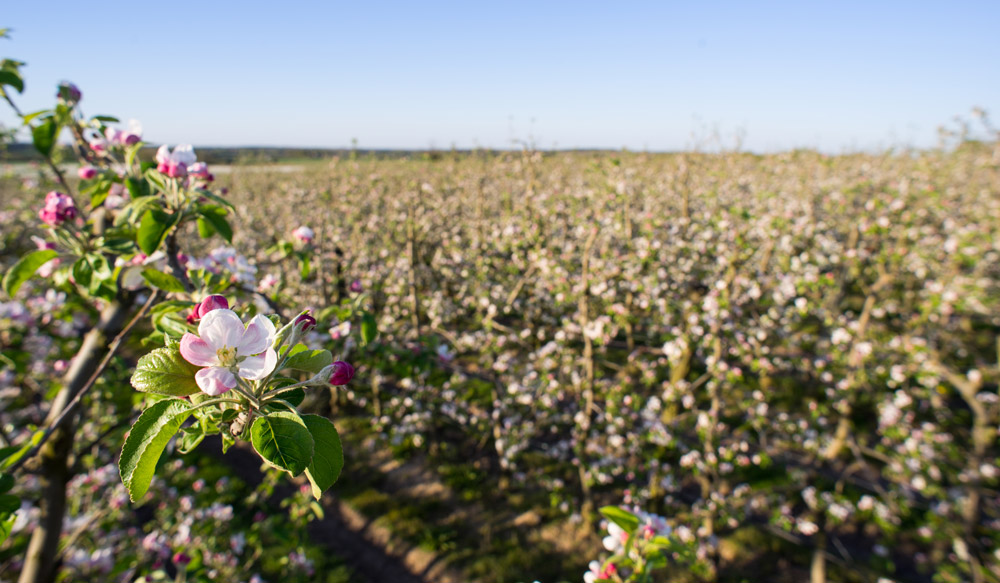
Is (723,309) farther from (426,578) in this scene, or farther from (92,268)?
(92,268)

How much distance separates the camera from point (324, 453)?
872 mm

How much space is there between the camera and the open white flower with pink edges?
863 mm

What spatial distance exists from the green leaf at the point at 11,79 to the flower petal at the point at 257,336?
1792 mm

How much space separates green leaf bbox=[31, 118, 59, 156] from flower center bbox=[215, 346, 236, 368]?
1654 mm

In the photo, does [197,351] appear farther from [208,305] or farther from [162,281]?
[162,281]

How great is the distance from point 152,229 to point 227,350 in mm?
880

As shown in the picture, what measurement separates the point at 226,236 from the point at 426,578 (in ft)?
19.7

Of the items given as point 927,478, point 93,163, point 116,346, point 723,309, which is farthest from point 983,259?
point 93,163

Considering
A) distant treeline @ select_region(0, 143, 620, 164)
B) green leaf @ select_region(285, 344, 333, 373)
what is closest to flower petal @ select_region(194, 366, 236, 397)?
green leaf @ select_region(285, 344, 333, 373)

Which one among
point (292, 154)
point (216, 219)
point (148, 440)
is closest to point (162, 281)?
point (216, 219)

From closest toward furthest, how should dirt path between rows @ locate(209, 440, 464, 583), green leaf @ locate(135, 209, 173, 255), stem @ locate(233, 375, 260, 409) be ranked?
1. stem @ locate(233, 375, 260, 409)
2. green leaf @ locate(135, 209, 173, 255)
3. dirt path between rows @ locate(209, 440, 464, 583)

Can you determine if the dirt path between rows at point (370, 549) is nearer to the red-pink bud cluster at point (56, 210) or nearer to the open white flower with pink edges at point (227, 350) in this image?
the red-pink bud cluster at point (56, 210)

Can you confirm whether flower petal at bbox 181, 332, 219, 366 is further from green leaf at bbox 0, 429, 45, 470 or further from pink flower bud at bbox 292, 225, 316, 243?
pink flower bud at bbox 292, 225, 316, 243

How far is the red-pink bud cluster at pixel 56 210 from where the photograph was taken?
1714mm
